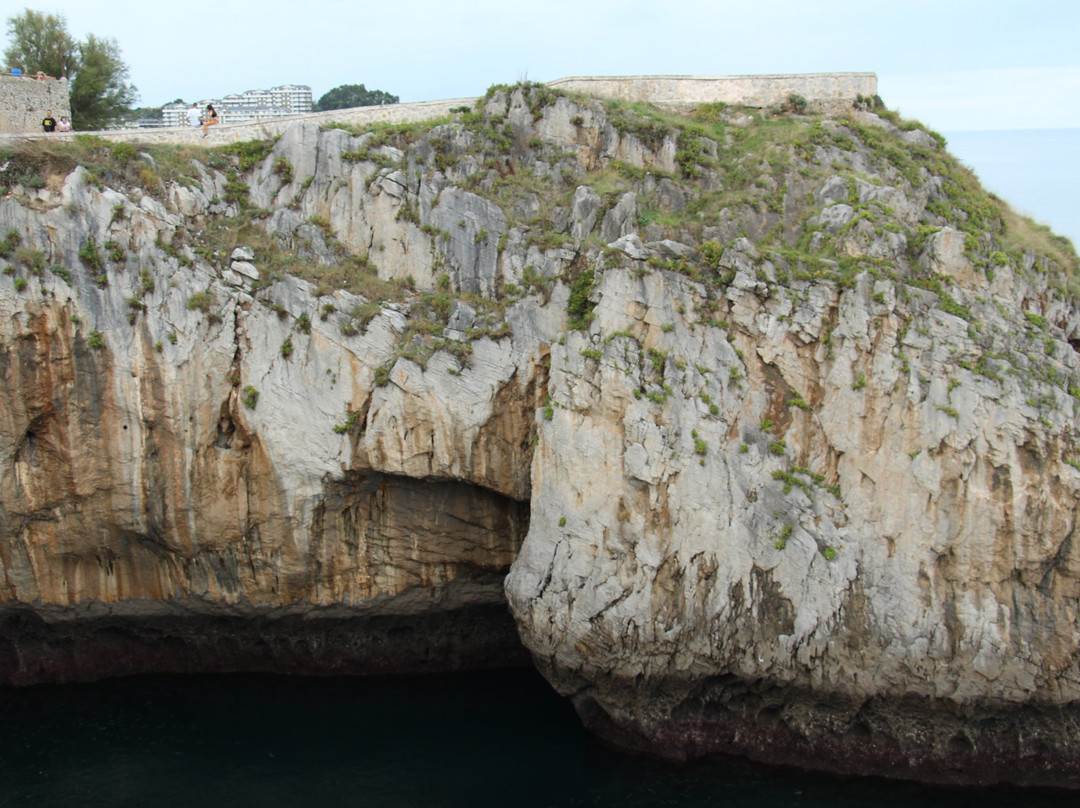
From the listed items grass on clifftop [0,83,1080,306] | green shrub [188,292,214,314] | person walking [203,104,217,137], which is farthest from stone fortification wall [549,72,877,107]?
green shrub [188,292,214,314]

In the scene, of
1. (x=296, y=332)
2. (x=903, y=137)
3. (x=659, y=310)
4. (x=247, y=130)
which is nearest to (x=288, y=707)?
(x=296, y=332)

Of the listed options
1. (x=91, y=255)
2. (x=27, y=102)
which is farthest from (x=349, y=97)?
(x=91, y=255)

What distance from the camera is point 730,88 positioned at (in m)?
29.7

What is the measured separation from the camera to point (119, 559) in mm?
23688

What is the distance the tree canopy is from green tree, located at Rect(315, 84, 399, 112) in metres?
29.8

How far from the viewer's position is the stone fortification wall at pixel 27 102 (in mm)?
27125

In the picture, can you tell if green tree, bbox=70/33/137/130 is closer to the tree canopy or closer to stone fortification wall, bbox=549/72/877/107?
the tree canopy

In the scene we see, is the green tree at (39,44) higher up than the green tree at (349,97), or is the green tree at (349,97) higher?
the green tree at (349,97)

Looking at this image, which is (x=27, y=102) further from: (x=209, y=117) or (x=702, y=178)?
(x=702, y=178)

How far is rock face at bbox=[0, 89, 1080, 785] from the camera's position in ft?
67.0

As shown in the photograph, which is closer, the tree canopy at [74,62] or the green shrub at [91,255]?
the green shrub at [91,255]

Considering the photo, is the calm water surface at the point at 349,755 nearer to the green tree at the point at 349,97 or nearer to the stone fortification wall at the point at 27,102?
the stone fortification wall at the point at 27,102

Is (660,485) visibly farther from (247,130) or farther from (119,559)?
(247,130)

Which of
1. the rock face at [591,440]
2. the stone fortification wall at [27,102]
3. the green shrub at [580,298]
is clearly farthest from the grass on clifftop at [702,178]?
the stone fortification wall at [27,102]
